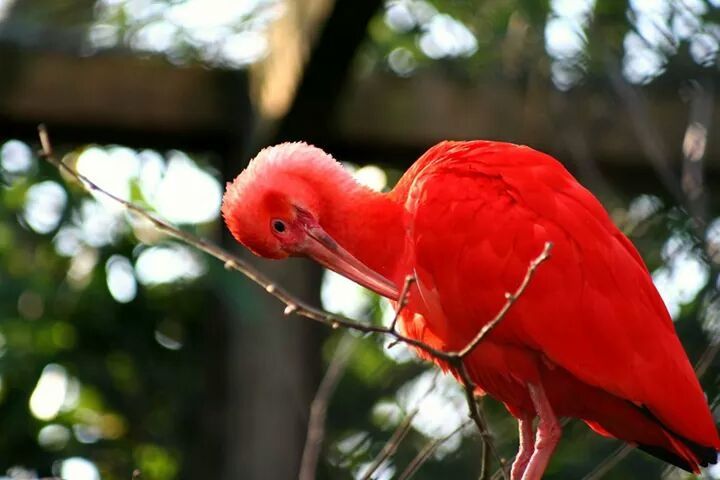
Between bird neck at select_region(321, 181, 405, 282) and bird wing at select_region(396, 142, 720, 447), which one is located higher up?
bird wing at select_region(396, 142, 720, 447)

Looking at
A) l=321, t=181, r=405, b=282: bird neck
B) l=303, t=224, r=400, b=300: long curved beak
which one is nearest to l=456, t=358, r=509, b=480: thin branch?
l=303, t=224, r=400, b=300: long curved beak

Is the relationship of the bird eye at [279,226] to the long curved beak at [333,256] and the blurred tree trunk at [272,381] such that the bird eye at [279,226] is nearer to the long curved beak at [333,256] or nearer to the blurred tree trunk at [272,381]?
the long curved beak at [333,256]

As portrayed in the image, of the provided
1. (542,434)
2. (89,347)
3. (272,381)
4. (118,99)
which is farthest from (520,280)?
(89,347)

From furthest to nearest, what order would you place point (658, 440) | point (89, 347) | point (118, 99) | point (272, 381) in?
1. point (89, 347)
2. point (272, 381)
3. point (118, 99)
4. point (658, 440)

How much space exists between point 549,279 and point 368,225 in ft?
1.82

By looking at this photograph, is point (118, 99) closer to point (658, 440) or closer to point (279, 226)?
point (279, 226)

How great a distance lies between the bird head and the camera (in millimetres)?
5043

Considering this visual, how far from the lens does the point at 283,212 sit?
200 inches

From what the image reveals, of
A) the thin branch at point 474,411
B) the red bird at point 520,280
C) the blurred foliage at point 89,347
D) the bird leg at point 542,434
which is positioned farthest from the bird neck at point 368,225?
the blurred foliage at point 89,347

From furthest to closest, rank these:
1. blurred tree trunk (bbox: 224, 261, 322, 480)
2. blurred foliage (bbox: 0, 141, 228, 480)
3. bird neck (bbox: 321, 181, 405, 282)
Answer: blurred foliage (bbox: 0, 141, 228, 480)
blurred tree trunk (bbox: 224, 261, 322, 480)
bird neck (bbox: 321, 181, 405, 282)

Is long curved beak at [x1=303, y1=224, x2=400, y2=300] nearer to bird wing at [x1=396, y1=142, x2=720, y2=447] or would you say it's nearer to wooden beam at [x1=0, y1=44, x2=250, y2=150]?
bird wing at [x1=396, y1=142, x2=720, y2=447]

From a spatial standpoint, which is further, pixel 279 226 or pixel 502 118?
pixel 502 118

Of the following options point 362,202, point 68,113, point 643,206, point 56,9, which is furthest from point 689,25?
point 56,9

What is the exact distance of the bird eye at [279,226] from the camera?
5078mm
